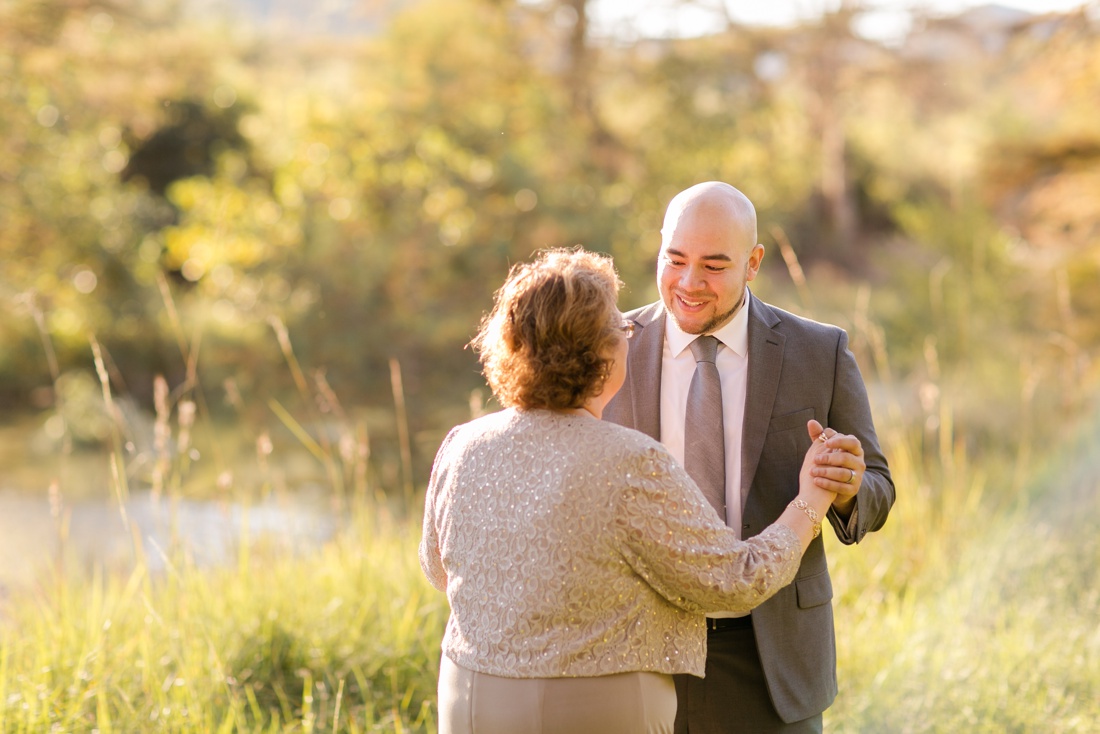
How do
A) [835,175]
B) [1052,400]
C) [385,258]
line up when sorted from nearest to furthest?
[1052,400] → [385,258] → [835,175]

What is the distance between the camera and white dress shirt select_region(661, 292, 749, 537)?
2455mm

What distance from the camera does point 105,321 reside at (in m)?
13.3

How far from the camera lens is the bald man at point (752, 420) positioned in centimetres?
237

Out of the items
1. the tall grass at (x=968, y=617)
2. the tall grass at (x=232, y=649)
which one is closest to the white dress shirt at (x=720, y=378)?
the tall grass at (x=232, y=649)

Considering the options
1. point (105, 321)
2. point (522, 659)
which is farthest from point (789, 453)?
point (105, 321)

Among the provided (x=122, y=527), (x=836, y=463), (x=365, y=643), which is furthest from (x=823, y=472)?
(x=122, y=527)

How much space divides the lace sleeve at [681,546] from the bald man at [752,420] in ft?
1.67

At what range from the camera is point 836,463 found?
213 cm

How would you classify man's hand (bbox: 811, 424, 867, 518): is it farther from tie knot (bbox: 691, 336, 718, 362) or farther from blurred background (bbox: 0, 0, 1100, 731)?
blurred background (bbox: 0, 0, 1100, 731)

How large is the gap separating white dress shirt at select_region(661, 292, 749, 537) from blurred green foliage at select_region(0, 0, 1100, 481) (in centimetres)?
709

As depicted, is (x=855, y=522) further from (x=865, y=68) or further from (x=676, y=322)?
(x=865, y=68)

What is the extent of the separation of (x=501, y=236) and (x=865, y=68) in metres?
13.9

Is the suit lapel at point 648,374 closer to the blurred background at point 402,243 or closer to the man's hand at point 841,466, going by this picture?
the man's hand at point 841,466

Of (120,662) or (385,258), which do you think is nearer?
(120,662)
